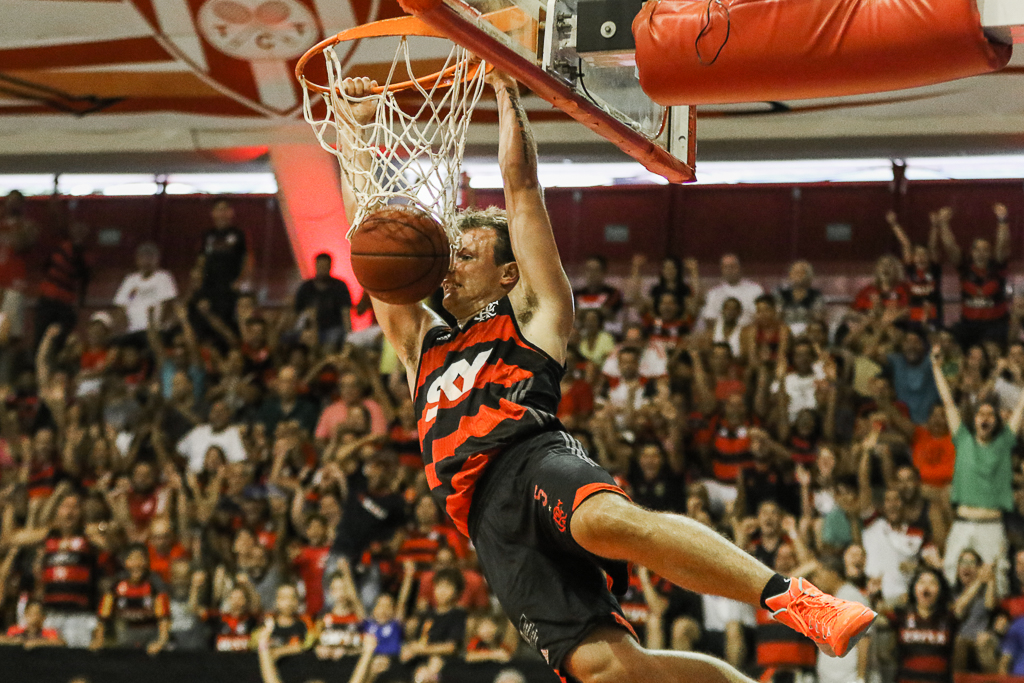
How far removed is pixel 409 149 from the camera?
4957 millimetres

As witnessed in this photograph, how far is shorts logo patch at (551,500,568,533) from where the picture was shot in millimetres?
3921

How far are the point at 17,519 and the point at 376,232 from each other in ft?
27.7

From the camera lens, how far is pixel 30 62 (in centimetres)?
1129

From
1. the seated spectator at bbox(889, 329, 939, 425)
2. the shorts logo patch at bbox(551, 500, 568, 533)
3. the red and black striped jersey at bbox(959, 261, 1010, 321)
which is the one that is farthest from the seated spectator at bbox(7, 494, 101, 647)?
the red and black striped jersey at bbox(959, 261, 1010, 321)

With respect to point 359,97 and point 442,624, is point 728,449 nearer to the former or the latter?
point 442,624

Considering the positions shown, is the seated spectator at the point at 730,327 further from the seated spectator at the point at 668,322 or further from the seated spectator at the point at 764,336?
the seated spectator at the point at 668,322

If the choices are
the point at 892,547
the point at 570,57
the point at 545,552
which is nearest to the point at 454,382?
the point at 545,552

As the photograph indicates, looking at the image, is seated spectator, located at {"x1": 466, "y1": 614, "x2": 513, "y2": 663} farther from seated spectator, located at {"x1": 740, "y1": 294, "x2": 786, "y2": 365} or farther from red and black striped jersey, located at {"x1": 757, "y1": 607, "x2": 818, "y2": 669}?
seated spectator, located at {"x1": 740, "y1": 294, "x2": 786, "y2": 365}

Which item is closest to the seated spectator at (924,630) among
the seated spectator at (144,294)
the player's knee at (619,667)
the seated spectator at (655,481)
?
the seated spectator at (655,481)

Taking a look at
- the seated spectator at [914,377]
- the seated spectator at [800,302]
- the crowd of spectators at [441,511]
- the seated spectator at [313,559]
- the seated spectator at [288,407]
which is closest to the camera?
the crowd of spectators at [441,511]

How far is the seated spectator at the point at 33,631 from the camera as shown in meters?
9.84

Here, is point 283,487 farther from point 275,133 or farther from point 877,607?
point 877,607

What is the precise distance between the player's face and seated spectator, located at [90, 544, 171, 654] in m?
6.19

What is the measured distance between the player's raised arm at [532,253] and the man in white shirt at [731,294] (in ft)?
22.4
